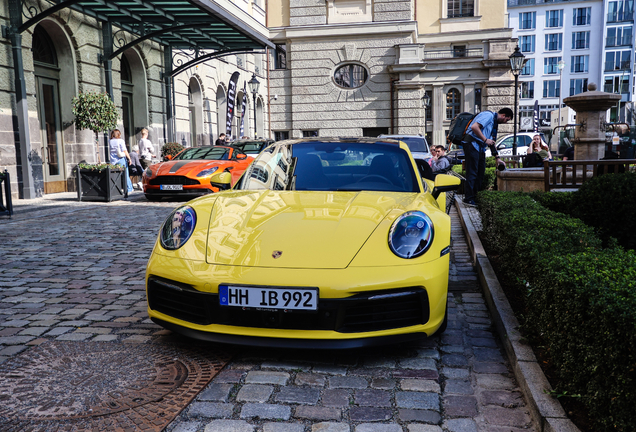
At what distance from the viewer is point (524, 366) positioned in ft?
9.44

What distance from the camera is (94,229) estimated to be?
27.9ft

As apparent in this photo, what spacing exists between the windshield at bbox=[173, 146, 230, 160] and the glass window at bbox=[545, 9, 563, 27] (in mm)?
70372

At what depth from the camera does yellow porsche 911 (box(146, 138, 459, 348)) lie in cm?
300

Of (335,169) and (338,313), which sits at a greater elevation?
(335,169)

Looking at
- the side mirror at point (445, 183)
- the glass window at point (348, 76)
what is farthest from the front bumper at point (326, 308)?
the glass window at point (348, 76)

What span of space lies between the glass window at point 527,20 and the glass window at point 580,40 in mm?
5345

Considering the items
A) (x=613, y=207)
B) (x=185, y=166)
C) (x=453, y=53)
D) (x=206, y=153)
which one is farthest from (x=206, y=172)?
(x=453, y=53)

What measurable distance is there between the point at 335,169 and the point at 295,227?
→ 1176 mm

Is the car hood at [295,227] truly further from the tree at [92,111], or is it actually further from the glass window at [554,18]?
the glass window at [554,18]

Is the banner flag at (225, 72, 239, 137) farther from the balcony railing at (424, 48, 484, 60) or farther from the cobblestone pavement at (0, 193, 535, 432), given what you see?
the cobblestone pavement at (0, 193, 535, 432)

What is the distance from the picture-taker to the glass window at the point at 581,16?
70.5 metres

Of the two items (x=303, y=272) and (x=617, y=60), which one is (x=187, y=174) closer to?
(x=303, y=272)

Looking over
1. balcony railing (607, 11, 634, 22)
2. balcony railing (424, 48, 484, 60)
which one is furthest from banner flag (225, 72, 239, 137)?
balcony railing (607, 11, 634, 22)

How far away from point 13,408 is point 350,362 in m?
1.76
